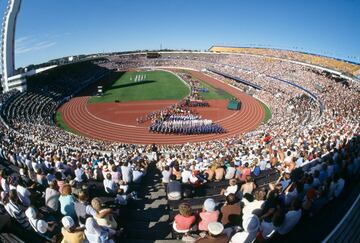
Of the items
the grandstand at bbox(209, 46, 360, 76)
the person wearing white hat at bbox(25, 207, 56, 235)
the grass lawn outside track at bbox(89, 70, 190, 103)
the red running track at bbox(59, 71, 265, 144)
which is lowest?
the red running track at bbox(59, 71, 265, 144)

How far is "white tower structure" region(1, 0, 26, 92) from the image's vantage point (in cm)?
4153

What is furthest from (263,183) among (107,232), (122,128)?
(122,128)

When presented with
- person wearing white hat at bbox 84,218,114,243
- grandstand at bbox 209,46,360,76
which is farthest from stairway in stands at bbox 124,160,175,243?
grandstand at bbox 209,46,360,76

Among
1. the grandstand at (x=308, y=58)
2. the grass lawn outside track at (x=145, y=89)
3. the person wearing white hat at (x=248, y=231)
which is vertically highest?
the grandstand at (x=308, y=58)

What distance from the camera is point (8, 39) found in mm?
42969

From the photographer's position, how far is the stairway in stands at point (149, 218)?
759 cm

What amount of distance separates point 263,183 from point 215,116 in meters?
30.0

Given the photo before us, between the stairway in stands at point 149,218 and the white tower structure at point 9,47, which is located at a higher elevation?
the white tower structure at point 9,47

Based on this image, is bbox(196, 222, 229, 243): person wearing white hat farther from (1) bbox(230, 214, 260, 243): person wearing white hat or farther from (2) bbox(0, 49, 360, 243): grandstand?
(1) bbox(230, 214, 260, 243): person wearing white hat

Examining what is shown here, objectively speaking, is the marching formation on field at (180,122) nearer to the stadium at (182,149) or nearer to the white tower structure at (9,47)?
the stadium at (182,149)

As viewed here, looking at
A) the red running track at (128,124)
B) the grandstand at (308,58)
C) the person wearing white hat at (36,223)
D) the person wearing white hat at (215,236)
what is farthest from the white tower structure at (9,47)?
the grandstand at (308,58)

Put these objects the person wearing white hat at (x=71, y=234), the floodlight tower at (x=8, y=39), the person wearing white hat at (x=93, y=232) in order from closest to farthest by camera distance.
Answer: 1. the person wearing white hat at (x=71, y=234)
2. the person wearing white hat at (x=93, y=232)
3. the floodlight tower at (x=8, y=39)

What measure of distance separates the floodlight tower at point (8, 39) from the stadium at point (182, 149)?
0.65 feet

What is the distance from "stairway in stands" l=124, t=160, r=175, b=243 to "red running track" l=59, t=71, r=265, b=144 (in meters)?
19.7
